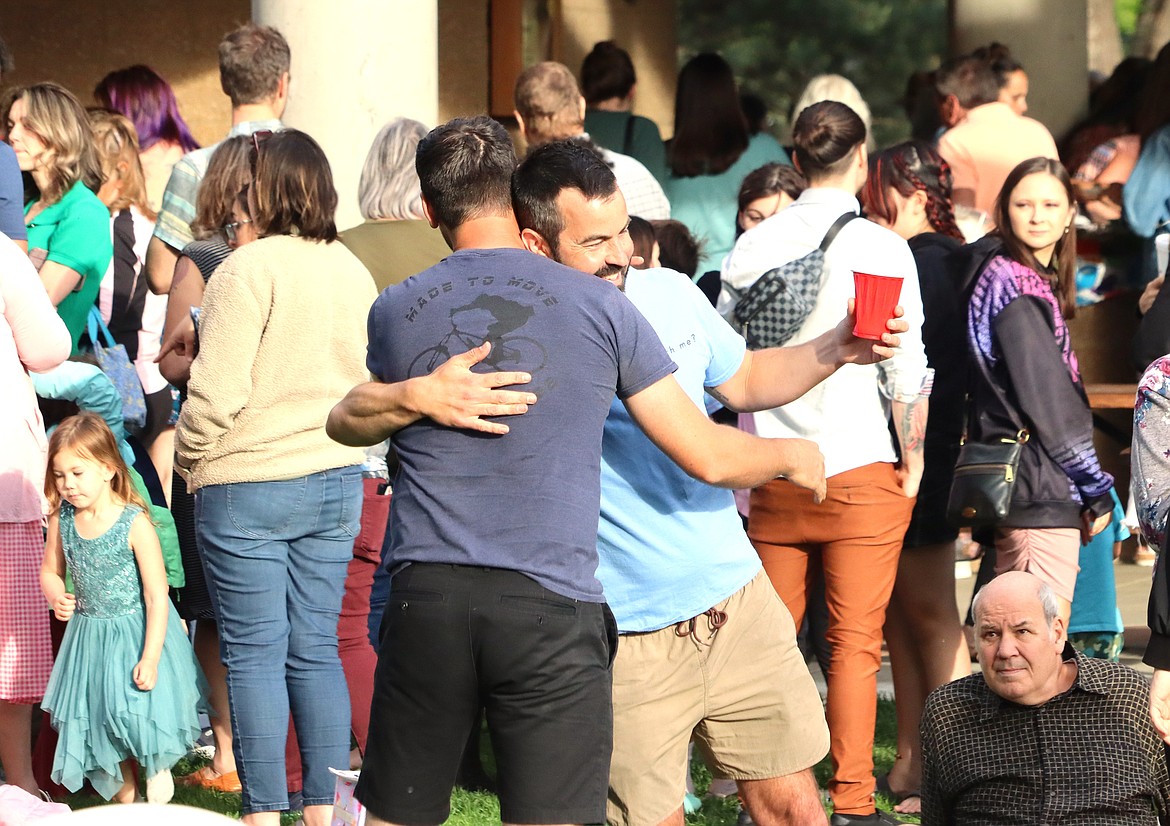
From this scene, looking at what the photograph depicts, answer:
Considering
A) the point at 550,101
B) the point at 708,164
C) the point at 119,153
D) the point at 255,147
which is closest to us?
the point at 255,147

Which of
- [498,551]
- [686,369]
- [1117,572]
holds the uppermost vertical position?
[686,369]

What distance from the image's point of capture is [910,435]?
5180mm

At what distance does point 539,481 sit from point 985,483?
7.98 feet

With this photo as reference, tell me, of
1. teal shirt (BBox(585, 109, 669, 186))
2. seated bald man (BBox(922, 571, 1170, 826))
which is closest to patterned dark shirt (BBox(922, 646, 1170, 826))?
seated bald man (BBox(922, 571, 1170, 826))

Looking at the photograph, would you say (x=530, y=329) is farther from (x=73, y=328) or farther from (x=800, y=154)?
(x=73, y=328)

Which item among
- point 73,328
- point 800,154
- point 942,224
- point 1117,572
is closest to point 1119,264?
point 1117,572

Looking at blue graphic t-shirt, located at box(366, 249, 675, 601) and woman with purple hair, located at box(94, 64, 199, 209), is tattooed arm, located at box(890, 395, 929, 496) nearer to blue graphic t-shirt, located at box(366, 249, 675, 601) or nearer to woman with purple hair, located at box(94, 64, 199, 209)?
blue graphic t-shirt, located at box(366, 249, 675, 601)

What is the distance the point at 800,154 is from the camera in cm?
527

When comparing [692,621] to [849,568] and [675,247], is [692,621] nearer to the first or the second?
[849,568]

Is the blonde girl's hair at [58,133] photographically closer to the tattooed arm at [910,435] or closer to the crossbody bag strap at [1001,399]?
the tattooed arm at [910,435]

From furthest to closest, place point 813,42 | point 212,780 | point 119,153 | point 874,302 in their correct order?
point 813,42 → point 119,153 → point 212,780 → point 874,302

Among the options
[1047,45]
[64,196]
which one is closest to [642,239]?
[64,196]

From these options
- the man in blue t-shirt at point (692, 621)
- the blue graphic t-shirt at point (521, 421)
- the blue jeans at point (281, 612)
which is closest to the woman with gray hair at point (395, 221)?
the blue jeans at point (281, 612)

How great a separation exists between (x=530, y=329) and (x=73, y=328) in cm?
319
